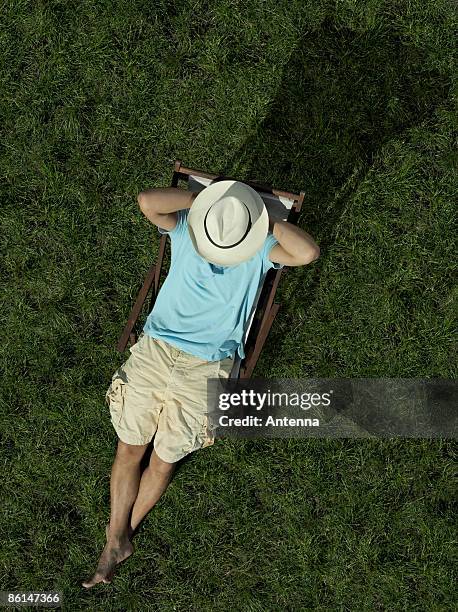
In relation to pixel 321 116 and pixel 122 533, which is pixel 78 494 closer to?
pixel 122 533

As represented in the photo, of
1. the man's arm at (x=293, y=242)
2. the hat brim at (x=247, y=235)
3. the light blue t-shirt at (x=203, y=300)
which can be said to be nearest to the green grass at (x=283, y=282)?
the light blue t-shirt at (x=203, y=300)

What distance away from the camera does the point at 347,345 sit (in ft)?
16.0

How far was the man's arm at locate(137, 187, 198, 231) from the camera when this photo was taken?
12.6 feet

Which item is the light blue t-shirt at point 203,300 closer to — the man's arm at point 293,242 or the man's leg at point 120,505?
the man's arm at point 293,242

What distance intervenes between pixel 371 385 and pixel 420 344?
48 cm

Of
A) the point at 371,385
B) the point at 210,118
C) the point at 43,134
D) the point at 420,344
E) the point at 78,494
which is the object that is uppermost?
the point at 210,118

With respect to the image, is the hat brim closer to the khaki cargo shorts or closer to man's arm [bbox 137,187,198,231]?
man's arm [bbox 137,187,198,231]

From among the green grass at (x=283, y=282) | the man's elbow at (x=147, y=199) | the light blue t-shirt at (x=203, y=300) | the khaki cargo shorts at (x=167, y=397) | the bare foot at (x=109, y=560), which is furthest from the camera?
the green grass at (x=283, y=282)

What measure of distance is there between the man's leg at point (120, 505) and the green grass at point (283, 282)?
191mm

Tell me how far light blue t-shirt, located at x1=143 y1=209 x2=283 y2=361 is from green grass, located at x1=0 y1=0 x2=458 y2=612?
2.33 ft

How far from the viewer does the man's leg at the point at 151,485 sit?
14.5ft

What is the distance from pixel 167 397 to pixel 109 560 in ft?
4.44

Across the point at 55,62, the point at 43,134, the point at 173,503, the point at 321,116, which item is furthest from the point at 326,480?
the point at 55,62

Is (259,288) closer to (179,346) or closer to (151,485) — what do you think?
(179,346)
